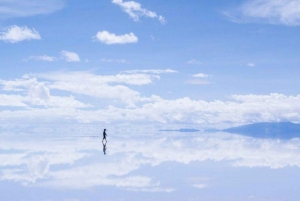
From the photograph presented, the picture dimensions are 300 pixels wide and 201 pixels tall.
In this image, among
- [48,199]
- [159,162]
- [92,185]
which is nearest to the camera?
[48,199]

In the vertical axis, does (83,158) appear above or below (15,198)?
above

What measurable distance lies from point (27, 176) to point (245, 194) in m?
13.5

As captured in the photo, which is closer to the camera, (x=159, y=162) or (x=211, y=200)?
(x=211, y=200)

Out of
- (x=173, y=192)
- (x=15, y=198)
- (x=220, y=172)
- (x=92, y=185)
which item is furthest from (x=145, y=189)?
(x=220, y=172)

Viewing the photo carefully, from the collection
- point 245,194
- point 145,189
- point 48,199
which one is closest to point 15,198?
point 48,199

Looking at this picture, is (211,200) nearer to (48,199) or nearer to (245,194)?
(245,194)

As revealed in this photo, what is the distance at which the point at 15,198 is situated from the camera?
18188mm

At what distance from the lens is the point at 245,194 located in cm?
1934

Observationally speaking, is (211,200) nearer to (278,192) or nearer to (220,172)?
(278,192)

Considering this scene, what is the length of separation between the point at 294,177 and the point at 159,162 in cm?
1122

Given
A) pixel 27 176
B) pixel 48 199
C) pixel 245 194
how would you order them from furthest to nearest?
pixel 27 176 → pixel 245 194 → pixel 48 199

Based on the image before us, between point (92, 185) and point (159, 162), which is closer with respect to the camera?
point (92, 185)

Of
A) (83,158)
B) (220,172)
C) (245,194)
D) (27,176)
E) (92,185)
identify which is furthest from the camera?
(83,158)

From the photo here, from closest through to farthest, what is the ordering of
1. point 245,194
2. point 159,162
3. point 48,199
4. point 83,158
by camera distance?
1. point 48,199
2. point 245,194
3. point 159,162
4. point 83,158
